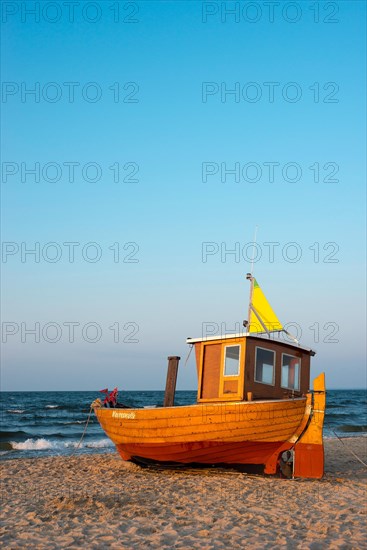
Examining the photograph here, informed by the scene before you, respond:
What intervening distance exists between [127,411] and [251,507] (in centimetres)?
532

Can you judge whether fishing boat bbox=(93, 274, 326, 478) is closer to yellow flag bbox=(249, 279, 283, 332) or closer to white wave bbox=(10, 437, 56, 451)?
yellow flag bbox=(249, 279, 283, 332)

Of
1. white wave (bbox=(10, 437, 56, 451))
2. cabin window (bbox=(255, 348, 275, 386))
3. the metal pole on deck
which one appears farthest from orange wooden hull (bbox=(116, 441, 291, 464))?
white wave (bbox=(10, 437, 56, 451))

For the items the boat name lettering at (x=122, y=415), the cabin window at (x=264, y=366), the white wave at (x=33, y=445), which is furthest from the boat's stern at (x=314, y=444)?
the white wave at (x=33, y=445)

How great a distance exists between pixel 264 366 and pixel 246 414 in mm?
1493

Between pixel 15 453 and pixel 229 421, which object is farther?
pixel 15 453

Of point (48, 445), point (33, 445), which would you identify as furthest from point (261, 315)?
point (33, 445)

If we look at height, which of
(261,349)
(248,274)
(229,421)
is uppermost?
(248,274)

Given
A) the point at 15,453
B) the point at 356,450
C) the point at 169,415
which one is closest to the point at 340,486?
the point at 169,415

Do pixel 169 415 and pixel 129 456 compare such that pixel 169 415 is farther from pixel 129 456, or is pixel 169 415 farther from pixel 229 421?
pixel 129 456

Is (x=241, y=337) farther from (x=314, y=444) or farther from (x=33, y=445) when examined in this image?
(x=33, y=445)

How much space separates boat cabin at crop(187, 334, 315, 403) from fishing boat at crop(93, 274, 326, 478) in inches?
0.9

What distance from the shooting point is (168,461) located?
14.3m

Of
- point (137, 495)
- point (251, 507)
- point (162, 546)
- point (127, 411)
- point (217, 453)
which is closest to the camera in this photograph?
point (162, 546)

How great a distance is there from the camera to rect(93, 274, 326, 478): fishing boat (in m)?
13.0
